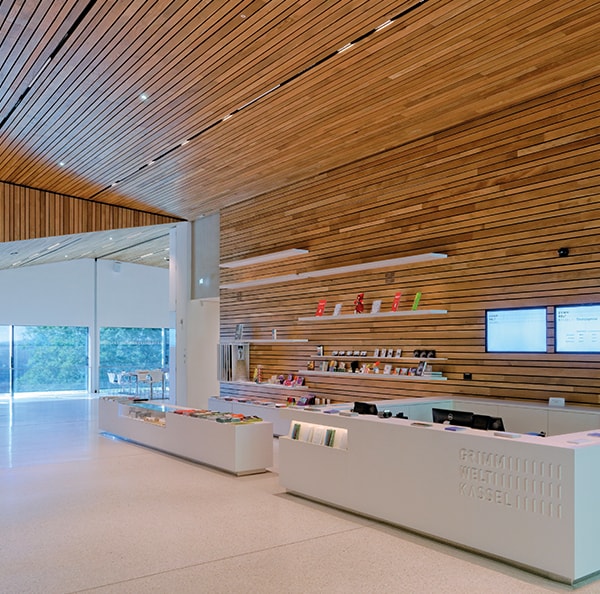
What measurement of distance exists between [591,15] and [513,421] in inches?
141

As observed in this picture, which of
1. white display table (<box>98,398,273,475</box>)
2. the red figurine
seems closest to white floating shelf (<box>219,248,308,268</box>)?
the red figurine

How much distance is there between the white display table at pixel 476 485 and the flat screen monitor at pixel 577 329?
4.93 feet

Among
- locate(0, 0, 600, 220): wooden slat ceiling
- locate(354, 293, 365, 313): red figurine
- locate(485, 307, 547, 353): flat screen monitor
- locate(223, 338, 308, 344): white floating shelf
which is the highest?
locate(0, 0, 600, 220): wooden slat ceiling

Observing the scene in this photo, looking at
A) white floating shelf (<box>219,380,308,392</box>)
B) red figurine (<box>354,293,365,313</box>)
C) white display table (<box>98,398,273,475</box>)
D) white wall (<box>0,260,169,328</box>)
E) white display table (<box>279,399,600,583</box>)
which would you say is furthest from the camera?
white wall (<box>0,260,169,328</box>)

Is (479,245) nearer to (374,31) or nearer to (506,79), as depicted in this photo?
(506,79)

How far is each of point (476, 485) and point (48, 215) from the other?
29.8ft

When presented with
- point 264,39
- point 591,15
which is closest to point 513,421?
point 591,15

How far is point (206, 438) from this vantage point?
706 centimetres

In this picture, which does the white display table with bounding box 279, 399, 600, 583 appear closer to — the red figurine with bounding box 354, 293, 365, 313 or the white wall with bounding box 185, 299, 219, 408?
the red figurine with bounding box 354, 293, 365, 313

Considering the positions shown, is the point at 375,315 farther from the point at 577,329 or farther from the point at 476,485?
the point at 476,485

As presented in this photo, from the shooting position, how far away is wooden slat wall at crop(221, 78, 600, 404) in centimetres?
588

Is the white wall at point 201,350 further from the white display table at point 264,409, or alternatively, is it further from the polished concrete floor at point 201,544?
the polished concrete floor at point 201,544

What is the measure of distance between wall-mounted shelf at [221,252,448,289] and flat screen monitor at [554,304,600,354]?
166 centimetres

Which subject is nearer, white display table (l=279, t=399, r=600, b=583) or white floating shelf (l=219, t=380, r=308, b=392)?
white display table (l=279, t=399, r=600, b=583)
